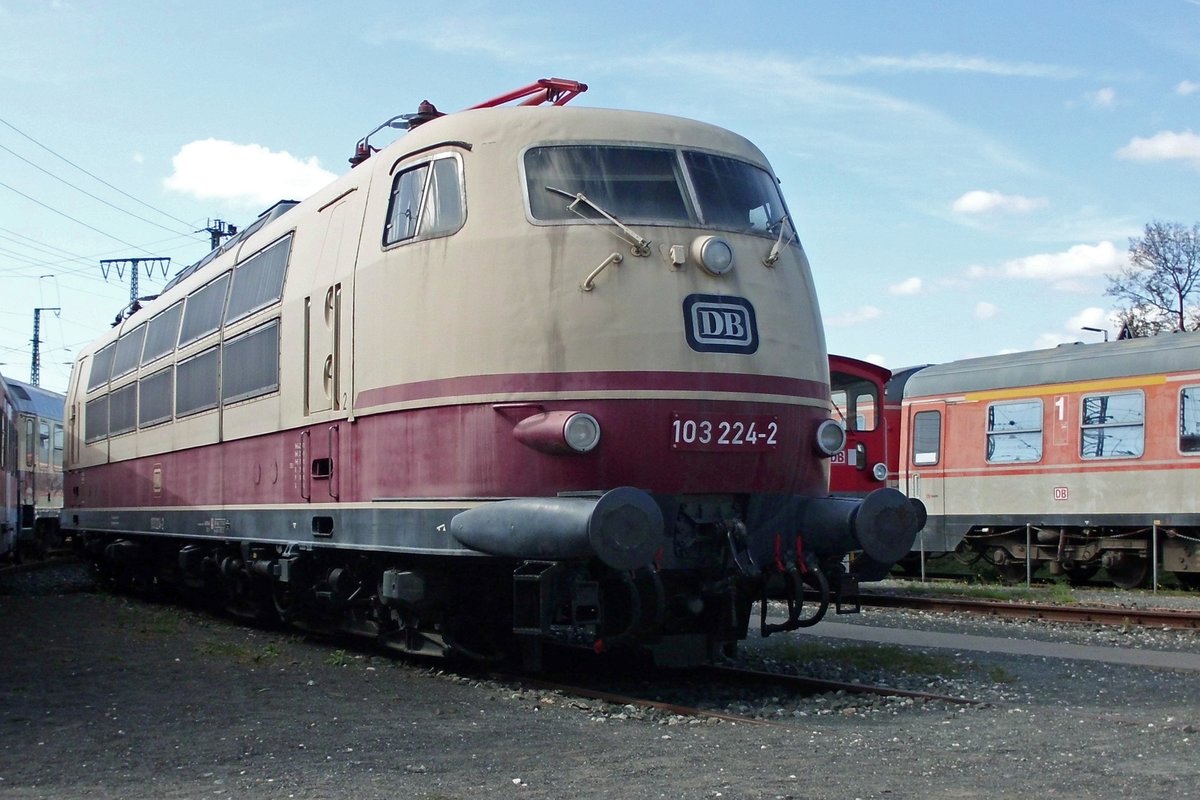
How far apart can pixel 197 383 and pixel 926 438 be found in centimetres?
1202

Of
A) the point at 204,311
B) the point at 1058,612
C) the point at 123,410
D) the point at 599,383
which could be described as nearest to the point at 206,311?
the point at 204,311

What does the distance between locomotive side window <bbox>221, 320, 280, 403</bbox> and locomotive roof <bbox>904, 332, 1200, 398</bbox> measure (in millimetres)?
11884

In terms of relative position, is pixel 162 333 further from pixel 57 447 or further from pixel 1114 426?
pixel 57 447

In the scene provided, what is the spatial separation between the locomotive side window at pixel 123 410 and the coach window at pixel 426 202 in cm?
789

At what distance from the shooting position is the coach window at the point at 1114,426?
17938 mm

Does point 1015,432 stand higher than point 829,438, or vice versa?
point 1015,432

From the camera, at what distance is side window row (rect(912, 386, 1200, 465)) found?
17.4 metres

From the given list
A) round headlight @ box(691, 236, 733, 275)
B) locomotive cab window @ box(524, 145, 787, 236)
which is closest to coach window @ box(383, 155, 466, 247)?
locomotive cab window @ box(524, 145, 787, 236)

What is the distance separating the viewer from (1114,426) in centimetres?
1827

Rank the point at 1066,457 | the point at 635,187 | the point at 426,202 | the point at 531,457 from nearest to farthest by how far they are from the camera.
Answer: the point at 531,457
the point at 635,187
the point at 426,202
the point at 1066,457

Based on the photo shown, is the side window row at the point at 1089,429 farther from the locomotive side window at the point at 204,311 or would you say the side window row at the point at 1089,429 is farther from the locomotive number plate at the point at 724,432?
the locomotive side window at the point at 204,311

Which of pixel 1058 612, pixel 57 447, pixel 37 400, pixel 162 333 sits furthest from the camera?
pixel 57 447

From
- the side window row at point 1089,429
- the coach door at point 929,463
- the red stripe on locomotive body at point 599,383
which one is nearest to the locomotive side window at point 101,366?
the red stripe on locomotive body at point 599,383

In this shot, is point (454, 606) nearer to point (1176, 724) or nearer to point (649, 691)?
point (649, 691)
